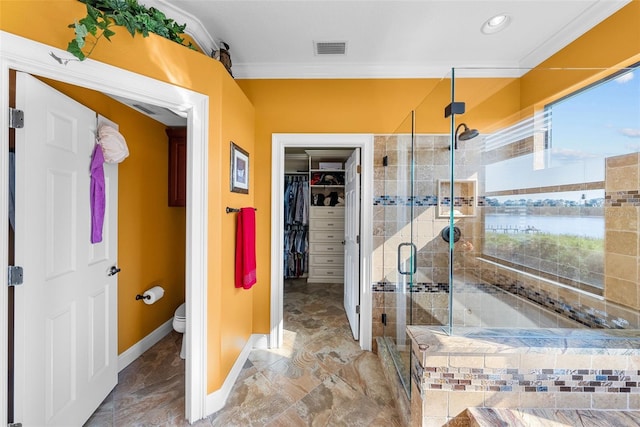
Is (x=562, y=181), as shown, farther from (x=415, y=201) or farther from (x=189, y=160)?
(x=189, y=160)

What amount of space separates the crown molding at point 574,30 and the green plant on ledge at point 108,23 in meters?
2.74

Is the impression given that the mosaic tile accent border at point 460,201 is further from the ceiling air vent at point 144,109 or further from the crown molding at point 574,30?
the ceiling air vent at point 144,109

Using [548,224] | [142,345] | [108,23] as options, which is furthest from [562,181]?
[142,345]

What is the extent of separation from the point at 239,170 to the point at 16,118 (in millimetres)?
1124

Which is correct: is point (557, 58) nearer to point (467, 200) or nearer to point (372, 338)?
point (467, 200)

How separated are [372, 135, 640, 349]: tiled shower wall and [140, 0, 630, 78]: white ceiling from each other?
72cm

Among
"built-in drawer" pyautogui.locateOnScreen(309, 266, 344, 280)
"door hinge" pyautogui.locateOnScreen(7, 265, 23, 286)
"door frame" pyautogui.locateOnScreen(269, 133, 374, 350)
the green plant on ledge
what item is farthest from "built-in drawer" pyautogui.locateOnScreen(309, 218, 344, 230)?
"door hinge" pyautogui.locateOnScreen(7, 265, 23, 286)

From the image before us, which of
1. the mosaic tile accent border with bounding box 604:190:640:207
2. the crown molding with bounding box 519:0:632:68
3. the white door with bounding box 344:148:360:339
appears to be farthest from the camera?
the white door with bounding box 344:148:360:339

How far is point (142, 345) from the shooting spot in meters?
2.19

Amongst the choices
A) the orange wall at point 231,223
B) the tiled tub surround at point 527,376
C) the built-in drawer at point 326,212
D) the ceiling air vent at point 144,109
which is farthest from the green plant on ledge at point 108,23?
the built-in drawer at point 326,212

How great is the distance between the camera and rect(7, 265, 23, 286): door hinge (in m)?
1.07

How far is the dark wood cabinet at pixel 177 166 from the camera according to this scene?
2.44 m

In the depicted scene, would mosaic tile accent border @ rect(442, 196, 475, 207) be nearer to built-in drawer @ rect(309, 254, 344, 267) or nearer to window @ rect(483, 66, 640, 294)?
window @ rect(483, 66, 640, 294)

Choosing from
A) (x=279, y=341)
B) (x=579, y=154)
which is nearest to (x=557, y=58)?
(x=579, y=154)
